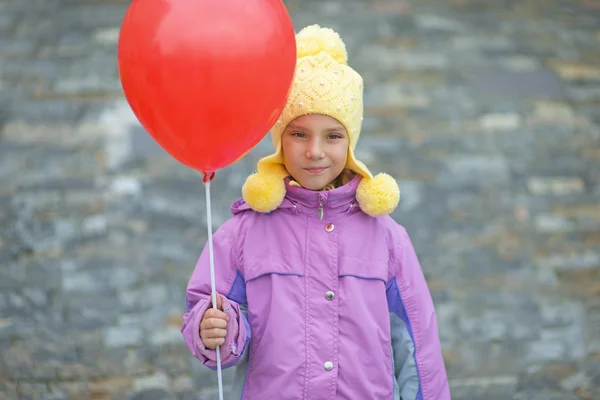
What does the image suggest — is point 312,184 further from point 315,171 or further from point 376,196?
point 376,196

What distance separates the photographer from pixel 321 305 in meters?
1.91

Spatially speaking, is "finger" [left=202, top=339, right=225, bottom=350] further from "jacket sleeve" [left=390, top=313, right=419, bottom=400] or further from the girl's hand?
"jacket sleeve" [left=390, top=313, right=419, bottom=400]

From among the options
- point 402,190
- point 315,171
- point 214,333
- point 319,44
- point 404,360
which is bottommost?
point 404,360

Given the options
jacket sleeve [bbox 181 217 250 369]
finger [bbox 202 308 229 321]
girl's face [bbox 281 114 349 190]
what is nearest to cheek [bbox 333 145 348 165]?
girl's face [bbox 281 114 349 190]

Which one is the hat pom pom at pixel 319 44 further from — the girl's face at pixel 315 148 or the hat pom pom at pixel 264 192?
the hat pom pom at pixel 264 192

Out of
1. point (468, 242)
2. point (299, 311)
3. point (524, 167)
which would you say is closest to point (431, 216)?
point (468, 242)

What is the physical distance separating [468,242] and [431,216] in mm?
197

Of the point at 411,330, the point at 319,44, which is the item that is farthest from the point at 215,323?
the point at 319,44

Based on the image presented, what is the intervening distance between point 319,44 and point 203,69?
0.40 meters

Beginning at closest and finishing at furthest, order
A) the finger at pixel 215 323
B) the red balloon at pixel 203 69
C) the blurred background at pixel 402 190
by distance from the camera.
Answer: the red balloon at pixel 203 69
the finger at pixel 215 323
the blurred background at pixel 402 190

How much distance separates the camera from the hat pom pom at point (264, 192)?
76.7 inches

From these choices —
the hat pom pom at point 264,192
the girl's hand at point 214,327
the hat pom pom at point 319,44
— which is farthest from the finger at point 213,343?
the hat pom pom at point 319,44

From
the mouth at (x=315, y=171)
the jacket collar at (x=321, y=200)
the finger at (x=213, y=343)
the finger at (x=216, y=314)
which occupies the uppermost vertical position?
the mouth at (x=315, y=171)

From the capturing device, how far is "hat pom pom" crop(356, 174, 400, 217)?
6.41ft
